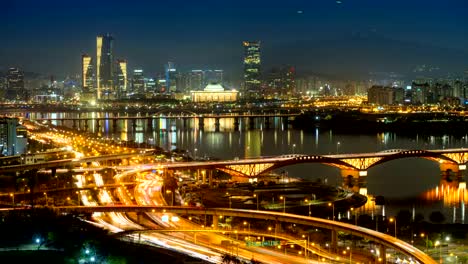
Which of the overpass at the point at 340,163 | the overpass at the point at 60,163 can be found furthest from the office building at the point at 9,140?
the overpass at the point at 340,163

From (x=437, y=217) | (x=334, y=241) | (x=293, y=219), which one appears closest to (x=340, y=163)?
(x=437, y=217)

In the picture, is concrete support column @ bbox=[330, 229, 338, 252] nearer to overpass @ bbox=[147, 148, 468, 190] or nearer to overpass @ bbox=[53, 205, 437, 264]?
overpass @ bbox=[53, 205, 437, 264]

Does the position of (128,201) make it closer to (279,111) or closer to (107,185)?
(107,185)

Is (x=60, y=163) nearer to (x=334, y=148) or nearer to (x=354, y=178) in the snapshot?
(x=354, y=178)

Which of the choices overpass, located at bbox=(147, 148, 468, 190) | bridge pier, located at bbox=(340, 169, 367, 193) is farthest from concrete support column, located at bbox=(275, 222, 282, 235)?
bridge pier, located at bbox=(340, 169, 367, 193)

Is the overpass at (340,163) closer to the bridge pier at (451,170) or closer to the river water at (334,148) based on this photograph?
the bridge pier at (451,170)

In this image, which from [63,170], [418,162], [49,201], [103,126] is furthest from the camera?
[103,126]

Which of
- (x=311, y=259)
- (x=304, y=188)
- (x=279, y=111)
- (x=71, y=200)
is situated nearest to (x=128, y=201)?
(x=71, y=200)
